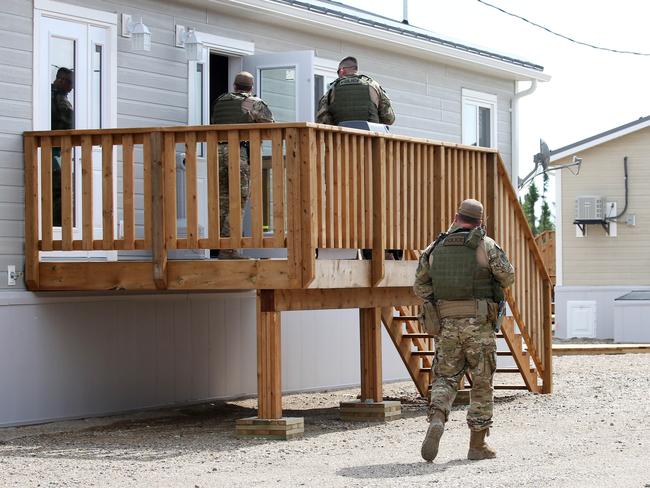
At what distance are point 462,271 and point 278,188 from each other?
71.2 inches

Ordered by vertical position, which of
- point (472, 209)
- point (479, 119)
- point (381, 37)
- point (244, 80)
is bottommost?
point (472, 209)

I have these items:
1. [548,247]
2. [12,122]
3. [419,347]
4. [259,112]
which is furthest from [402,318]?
[548,247]

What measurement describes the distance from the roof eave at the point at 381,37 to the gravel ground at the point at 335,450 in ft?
13.7

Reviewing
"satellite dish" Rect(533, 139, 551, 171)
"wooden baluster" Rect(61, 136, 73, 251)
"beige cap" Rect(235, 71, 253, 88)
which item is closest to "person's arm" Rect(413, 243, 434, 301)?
"beige cap" Rect(235, 71, 253, 88)

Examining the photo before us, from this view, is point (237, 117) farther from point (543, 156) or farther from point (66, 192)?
point (543, 156)

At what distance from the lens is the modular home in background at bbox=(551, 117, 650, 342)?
28.2 meters

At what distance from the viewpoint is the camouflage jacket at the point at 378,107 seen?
12.1 m

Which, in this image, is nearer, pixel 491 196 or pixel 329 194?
pixel 329 194

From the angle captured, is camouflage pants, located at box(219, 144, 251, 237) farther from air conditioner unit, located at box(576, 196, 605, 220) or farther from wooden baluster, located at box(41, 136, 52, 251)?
air conditioner unit, located at box(576, 196, 605, 220)

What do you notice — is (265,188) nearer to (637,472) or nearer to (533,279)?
(533,279)

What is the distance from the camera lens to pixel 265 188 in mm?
12734

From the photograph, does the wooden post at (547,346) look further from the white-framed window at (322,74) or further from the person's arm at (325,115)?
the person's arm at (325,115)

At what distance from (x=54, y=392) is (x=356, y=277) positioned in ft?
9.59

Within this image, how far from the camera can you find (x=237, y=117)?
11.7 metres
